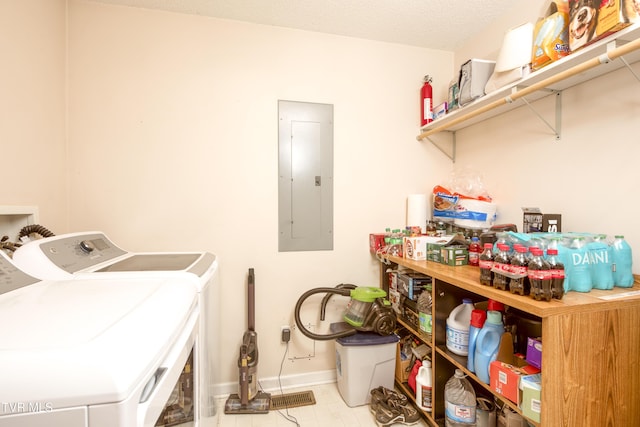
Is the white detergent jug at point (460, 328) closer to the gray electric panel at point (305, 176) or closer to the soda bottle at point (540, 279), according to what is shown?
the soda bottle at point (540, 279)

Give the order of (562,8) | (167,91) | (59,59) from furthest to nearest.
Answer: (167,91)
(59,59)
(562,8)

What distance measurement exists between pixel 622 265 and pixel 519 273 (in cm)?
48

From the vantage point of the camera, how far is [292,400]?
178 cm

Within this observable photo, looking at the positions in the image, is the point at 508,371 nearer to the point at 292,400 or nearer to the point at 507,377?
the point at 507,377

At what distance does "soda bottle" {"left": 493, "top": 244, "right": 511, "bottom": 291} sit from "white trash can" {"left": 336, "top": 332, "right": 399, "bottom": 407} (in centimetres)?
85

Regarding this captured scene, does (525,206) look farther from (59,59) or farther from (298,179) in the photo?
(59,59)

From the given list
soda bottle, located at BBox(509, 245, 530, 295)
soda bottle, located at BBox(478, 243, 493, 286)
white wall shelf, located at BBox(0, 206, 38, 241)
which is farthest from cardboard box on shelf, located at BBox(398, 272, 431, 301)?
white wall shelf, located at BBox(0, 206, 38, 241)

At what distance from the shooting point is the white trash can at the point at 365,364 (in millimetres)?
1691

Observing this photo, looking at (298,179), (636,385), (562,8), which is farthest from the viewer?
(298,179)

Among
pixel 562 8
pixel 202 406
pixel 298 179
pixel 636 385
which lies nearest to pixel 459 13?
pixel 562 8

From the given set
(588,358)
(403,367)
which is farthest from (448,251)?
(403,367)

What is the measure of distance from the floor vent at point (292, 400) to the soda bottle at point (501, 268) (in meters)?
1.34

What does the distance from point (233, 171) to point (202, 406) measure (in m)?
1.29

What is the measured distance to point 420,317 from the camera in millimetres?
1593
